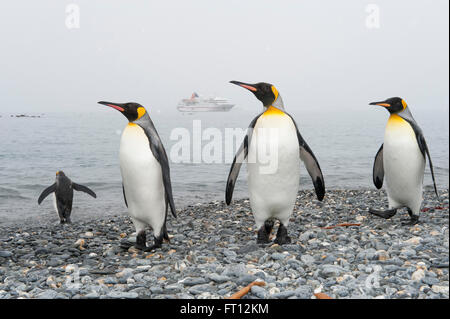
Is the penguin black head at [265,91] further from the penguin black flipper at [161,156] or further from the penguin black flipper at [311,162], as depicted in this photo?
the penguin black flipper at [161,156]

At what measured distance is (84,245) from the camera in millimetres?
4633

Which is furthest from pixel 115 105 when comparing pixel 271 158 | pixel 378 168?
pixel 378 168

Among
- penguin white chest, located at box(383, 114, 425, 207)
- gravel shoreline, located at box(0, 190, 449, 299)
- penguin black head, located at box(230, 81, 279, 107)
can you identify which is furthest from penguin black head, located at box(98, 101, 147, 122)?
penguin white chest, located at box(383, 114, 425, 207)

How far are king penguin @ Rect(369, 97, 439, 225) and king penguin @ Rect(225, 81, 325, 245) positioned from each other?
1364 millimetres

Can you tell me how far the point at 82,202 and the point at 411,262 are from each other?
733 cm

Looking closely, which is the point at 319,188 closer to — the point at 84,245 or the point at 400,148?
the point at 400,148

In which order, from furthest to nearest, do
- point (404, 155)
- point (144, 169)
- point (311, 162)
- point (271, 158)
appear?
point (404, 155) < point (311, 162) < point (144, 169) < point (271, 158)

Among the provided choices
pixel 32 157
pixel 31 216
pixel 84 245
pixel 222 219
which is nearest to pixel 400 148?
pixel 222 219

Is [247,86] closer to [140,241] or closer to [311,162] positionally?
[311,162]

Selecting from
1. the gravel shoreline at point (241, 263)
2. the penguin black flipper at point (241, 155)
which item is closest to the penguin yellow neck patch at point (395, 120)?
the gravel shoreline at point (241, 263)

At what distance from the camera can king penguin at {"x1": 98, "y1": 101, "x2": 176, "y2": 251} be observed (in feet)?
12.8

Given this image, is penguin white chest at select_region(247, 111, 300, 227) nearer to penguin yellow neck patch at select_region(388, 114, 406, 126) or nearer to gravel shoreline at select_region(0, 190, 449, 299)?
gravel shoreline at select_region(0, 190, 449, 299)

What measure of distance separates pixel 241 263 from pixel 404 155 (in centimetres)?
253

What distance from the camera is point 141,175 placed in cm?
392
